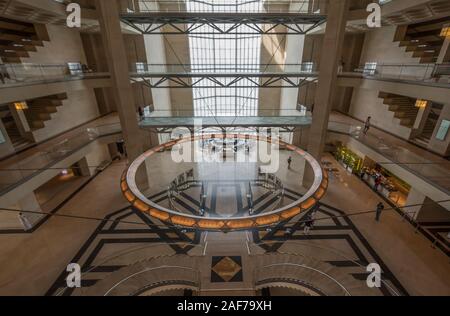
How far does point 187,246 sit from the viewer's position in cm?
1102

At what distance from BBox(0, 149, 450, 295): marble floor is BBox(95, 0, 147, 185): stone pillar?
4.46m

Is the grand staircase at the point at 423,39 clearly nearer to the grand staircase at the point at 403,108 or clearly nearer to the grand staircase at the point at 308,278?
the grand staircase at the point at 403,108

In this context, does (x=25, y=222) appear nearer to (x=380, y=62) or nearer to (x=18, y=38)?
(x=18, y=38)

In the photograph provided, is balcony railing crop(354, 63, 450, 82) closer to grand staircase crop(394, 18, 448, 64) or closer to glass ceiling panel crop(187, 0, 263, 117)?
grand staircase crop(394, 18, 448, 64)

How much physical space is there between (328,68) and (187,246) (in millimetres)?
12435

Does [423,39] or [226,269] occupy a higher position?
[423,39]

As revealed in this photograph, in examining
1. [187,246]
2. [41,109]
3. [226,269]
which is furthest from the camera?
[41,109]

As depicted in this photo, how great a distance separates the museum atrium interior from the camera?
8.69 metres

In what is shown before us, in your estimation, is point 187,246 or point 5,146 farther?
point 5,146

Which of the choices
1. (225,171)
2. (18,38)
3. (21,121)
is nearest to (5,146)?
(21,121)

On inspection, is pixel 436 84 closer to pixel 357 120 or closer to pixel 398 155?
pixel 398 155

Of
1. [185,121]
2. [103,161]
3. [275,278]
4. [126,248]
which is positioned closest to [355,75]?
[185,121]

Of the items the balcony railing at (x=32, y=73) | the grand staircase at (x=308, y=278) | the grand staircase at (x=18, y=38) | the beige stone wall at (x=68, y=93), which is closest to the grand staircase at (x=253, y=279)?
the grand staircase at (x=308, y=278)
